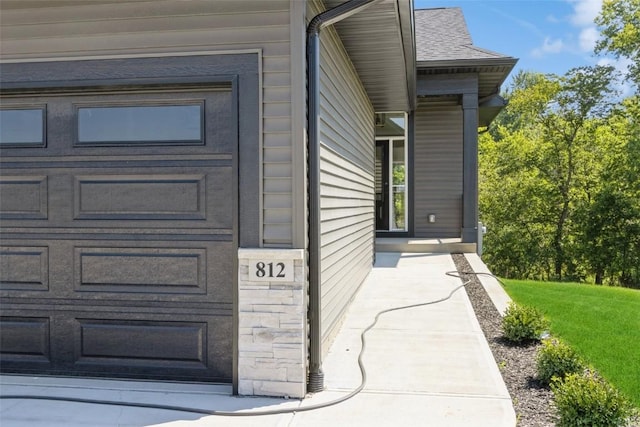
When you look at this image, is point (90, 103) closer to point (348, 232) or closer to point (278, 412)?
point (278, 412)

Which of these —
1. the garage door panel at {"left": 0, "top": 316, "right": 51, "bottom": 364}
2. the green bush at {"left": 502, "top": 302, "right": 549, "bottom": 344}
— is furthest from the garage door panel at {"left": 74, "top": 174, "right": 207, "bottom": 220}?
the green bush at {"left": 502, "top": 302, "right": 549, "bottom": 344}

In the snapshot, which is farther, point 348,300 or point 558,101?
point 558,101

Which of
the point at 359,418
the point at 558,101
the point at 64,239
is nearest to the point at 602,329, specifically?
the point at 359,418

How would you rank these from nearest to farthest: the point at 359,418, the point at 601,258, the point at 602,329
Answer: the point at 359,418 → the point at 602,329 → the point at 601,258

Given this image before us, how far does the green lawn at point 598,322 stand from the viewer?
12.9ft

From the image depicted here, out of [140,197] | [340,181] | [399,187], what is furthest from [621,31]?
[140,197]

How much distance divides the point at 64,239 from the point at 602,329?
15.6 feet

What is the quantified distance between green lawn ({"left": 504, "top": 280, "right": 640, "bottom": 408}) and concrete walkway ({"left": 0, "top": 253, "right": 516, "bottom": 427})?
82 cm

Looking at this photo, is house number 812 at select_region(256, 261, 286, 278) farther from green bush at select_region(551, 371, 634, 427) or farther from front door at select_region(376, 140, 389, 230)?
front door at select_region(376, 140, 389, 230)

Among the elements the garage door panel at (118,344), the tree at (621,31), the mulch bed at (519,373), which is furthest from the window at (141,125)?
the tree at (621,31)

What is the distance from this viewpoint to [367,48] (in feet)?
17.7

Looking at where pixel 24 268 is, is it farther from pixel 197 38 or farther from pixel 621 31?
pixel 621 31

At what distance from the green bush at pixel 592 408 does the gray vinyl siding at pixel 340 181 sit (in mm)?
1790

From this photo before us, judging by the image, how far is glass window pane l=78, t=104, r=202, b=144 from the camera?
353 centimetres
